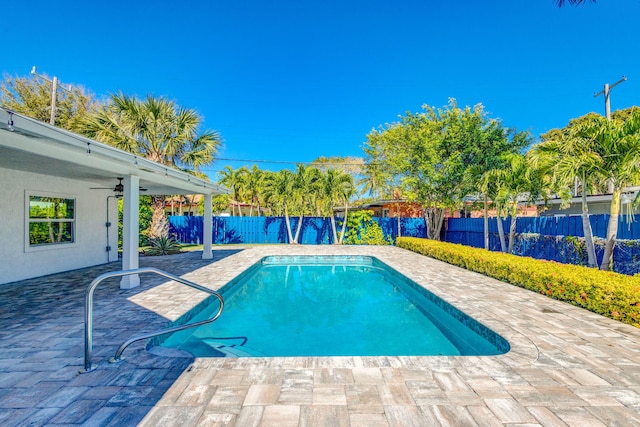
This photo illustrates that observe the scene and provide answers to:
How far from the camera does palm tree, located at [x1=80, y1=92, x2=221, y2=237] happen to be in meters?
11.0

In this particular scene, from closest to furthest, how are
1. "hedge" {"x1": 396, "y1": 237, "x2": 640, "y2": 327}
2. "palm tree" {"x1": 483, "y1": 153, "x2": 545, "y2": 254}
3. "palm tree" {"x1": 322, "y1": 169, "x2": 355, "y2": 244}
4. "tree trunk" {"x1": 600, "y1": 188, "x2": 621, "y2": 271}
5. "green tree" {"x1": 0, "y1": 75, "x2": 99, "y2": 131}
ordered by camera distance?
"hedge" {"x1": 396, "y1": 237, "x2": 640, "y2": 327} < "tree trunk" {"x1": 600, "y1": 188, "x2": 621, "y2": 271} < "palm tree" {"x1": 483, "y1": 153, "x2": 545, "y2": 254} < "palm tree" {"x1": 322, "y1": 169, "x2": 355, "y2": 244} < "green tree" {"x1": 0, "y1": 75, "x2": 99, "y2": 131}

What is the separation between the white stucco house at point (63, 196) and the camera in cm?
423

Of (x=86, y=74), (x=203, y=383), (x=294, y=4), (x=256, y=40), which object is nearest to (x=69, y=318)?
(x=203, y=383)

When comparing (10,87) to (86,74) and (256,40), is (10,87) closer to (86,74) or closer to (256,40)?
(86,74)

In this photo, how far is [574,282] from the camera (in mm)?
5316

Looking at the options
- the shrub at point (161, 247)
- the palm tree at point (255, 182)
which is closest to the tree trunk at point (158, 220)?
the shrub at point (161, 247)

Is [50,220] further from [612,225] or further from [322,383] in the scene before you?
[612,225]

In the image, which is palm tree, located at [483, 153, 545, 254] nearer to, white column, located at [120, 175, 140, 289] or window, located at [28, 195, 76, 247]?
white column, located at [120, 175, 140, 289]

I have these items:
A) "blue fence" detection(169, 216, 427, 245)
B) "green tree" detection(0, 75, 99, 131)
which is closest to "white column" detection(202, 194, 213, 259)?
"blue fence" detection(169, 216, 427, 245)

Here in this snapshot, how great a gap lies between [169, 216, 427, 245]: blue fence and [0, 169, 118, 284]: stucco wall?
8.28 meters

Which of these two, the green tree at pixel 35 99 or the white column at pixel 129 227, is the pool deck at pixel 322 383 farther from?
the green tree at pixel 35 99

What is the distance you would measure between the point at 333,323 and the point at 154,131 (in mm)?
9828

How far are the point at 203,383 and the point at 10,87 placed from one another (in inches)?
1047

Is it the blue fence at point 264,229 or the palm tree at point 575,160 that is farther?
the blue fence at point 264,229
